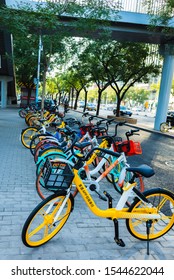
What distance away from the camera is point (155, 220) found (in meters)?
3.05

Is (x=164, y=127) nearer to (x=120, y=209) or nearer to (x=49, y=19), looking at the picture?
(x=49, y=19)

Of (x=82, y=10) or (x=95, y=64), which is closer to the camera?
(x=82, y=10)

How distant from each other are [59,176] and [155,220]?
1245 mm

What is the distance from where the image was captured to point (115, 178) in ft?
14.8

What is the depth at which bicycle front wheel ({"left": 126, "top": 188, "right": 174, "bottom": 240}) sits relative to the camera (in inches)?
118

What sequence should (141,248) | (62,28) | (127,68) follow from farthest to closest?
(127,68) → (62,28) → (141,248)

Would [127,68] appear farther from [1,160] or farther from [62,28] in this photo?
[1,160]

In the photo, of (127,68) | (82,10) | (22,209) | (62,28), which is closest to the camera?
(22,209)

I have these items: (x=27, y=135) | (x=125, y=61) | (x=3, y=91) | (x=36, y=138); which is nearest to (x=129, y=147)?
(x=36, y=138)

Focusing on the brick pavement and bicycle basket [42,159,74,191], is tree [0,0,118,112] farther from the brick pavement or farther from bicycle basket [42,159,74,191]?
bicycle basket [42,159,74,191]

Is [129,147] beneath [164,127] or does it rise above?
above

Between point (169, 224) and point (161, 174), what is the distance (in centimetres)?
326

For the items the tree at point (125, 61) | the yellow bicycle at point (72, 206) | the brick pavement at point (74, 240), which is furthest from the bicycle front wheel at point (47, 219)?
the tree at point (125, 61)

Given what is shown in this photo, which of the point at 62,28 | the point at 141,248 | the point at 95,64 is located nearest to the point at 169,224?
the point at 141,248
